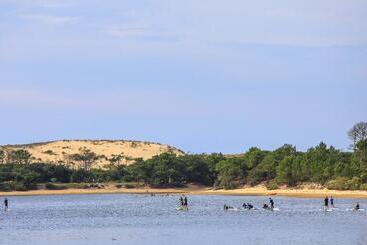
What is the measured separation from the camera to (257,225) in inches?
2670

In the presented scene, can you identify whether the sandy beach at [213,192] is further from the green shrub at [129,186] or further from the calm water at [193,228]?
the calm water at [193,228]

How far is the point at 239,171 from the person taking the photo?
6201 inches

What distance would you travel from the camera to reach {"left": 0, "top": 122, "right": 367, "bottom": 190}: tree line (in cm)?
13300

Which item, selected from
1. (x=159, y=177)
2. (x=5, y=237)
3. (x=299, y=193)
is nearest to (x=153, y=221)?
(x=5, y=237)

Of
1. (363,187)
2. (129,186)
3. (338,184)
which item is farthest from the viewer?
(129,186)

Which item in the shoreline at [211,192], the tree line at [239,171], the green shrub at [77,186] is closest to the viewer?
the shoreline at [211,192]

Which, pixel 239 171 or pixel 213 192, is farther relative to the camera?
pixel 239 171

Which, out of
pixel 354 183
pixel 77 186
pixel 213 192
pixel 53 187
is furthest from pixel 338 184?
pixel 53 187

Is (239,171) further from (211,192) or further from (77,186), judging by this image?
(77,186)

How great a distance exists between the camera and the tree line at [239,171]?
5236 inches

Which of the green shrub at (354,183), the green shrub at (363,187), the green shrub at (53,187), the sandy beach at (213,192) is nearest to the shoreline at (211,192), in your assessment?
the sandy beach at (213,192)

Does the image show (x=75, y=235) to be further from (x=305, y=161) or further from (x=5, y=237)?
(x=305, y=161)

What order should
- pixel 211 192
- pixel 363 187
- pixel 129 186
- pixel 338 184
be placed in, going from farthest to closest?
pixel 129 186 < pixel 211 192 < pixel 338 184 < pixel 363 187

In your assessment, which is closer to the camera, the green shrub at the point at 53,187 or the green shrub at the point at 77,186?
the green shrub at the point at 53,187
